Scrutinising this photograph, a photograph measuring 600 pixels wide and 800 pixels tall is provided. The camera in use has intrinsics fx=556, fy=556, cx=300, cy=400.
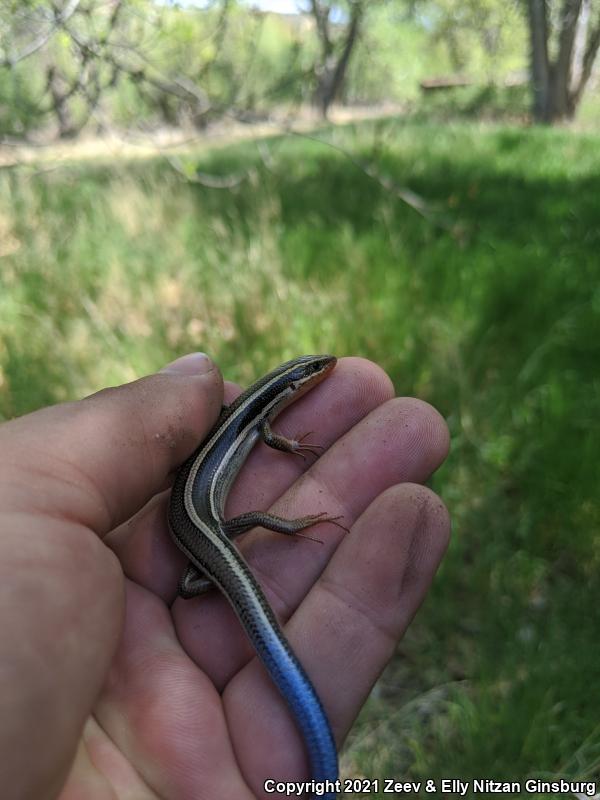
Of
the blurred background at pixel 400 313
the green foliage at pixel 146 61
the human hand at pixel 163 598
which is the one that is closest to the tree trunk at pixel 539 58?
the blurred background at pixel 400 313

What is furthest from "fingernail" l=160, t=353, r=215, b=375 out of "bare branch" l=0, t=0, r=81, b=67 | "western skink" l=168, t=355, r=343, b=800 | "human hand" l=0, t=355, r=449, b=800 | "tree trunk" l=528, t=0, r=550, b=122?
Result: "tree trunk" l=528, t=0, r=550, b=122

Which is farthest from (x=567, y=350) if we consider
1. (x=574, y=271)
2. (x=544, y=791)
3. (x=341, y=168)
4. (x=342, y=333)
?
(x=341, y=168)

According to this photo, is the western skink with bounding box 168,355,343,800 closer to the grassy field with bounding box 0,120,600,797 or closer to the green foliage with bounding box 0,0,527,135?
the grassy field with bounding box 0,120,600,797

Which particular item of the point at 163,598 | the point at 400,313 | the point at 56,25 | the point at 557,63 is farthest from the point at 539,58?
the point at 163,598

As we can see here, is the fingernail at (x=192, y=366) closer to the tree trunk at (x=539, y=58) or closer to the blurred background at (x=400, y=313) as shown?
the blurred background at (x=400, y=313)

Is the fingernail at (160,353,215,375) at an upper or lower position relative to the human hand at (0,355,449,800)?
upper

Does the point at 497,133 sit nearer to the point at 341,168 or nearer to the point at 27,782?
the point at 341,168

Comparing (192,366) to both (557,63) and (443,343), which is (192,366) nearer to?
(443,343)
